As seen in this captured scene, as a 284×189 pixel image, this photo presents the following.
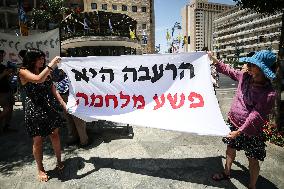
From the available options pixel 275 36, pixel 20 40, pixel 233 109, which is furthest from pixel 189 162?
pixel 275 36

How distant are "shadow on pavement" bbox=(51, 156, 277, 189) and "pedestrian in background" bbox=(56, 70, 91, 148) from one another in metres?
0.59

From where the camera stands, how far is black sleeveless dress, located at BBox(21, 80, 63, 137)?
3846mm

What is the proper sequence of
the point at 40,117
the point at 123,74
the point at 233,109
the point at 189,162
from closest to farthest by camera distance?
the point at 233,109, the point at 40,117, the point at 123,74, the point at 189,162

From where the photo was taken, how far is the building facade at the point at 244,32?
3765 inches

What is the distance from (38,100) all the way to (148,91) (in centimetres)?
176

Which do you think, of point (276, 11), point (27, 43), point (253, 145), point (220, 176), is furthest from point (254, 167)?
point (27, 43)

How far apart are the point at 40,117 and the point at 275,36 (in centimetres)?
10549

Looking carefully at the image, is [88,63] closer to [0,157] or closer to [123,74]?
[123,74]

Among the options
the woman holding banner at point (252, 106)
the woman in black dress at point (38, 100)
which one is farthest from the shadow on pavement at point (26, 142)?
the woman holding banner at point (252, 106)

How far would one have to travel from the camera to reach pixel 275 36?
307 ft

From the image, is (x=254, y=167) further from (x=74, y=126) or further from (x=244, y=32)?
(x=244, y=32)

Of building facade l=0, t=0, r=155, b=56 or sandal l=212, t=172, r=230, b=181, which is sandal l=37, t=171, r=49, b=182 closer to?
sandal l=212, t=172, r=230, b=181

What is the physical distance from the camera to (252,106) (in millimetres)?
3336

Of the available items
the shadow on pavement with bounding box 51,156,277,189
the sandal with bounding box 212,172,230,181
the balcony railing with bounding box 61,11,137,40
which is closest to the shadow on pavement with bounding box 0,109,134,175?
the shadow on pavement with bounding box 51,156,277,189
